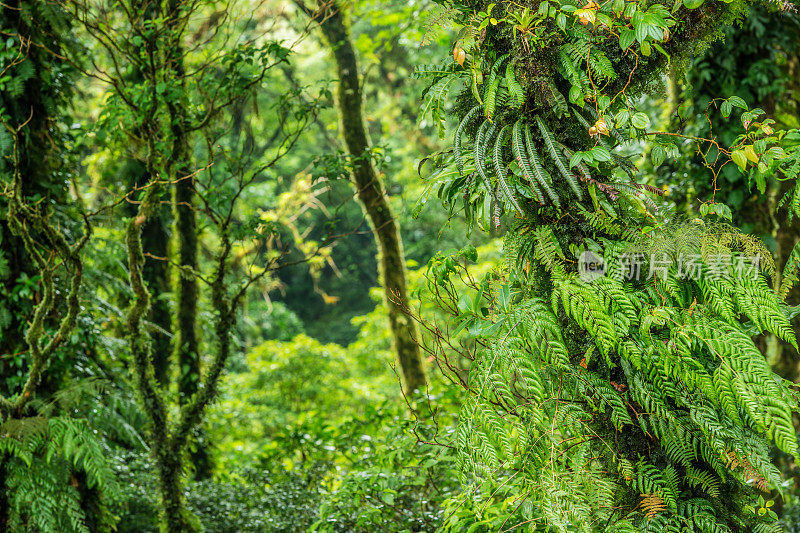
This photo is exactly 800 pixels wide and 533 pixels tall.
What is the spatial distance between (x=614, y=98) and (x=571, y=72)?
0.68ft

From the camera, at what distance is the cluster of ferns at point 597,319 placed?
1536mm

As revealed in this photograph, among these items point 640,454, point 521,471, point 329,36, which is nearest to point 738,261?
point 640,454

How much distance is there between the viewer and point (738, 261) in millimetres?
1581

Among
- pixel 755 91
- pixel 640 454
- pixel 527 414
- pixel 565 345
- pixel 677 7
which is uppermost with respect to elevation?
pixel 755 91

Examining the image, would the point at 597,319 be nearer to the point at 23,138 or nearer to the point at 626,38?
the point at 626,38

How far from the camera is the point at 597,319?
1529 millimetres

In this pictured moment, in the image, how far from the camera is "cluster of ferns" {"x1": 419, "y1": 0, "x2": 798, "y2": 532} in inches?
60.5

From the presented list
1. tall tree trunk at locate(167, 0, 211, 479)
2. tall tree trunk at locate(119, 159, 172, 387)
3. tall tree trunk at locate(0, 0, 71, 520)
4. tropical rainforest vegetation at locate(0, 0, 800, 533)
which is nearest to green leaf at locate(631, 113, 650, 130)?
tropical rainforest vegetation at locate(0, 0, 800, 533)

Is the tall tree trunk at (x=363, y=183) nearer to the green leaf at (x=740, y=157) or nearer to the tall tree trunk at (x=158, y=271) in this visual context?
the tall tree trunk at (x=158, y=271)

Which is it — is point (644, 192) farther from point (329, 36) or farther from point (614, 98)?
point (329, 36)

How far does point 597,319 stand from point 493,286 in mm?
419

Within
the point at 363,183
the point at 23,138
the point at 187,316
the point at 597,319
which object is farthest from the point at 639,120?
the point at 187,316

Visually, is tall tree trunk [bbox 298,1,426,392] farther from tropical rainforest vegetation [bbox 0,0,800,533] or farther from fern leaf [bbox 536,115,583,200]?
fern leaf [bbox 536,115,583,200]

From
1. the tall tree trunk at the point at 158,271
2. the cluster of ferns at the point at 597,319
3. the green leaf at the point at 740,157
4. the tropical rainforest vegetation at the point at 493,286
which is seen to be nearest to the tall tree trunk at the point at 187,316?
the tropical rainforest vegetation at the point at 493,286
